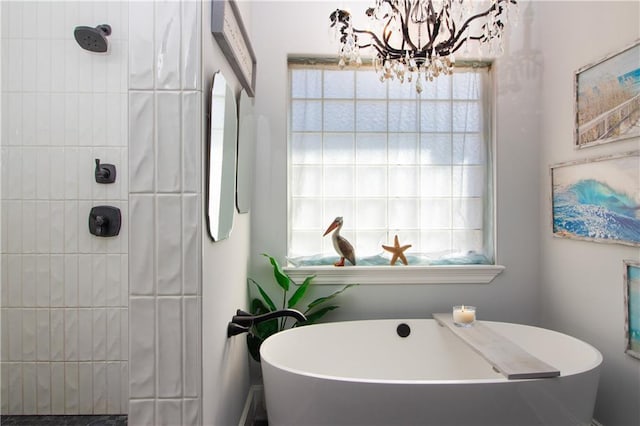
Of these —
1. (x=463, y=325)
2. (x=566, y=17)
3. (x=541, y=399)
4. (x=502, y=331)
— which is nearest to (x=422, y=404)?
(x=541, y=399)

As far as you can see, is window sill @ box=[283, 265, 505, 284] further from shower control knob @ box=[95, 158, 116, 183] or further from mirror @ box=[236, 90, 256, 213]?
shower control knob @ box=[95, 158, 116, 183]

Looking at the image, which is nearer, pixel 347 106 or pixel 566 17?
pixel 566 17

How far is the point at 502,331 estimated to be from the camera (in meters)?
1.97

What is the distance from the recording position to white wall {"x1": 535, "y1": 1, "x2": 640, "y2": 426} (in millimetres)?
1676

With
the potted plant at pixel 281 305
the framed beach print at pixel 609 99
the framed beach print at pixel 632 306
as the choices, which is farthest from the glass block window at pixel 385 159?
the framed beach print at pixel 632 306

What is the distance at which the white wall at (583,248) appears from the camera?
5.50 feet

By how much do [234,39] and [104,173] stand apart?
34.2 inches

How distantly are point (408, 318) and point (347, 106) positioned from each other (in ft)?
4.65

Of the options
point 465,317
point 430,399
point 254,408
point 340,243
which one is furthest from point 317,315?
point 430,399

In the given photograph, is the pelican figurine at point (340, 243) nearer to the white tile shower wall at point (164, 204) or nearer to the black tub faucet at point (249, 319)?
the black tub faucet at point (249, 319)

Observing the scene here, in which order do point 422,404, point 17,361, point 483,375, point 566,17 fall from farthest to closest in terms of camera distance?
point 566,17 < point 483,375 < point 17,361 < point 422,404

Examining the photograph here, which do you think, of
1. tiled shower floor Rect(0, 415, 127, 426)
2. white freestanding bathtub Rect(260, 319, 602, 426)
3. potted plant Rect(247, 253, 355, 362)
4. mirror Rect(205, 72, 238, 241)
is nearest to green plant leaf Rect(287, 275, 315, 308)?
potted plant Rect(247, 253, 355, 362)

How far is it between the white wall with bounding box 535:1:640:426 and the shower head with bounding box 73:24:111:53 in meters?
2.41

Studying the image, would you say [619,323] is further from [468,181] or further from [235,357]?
[235,357]
